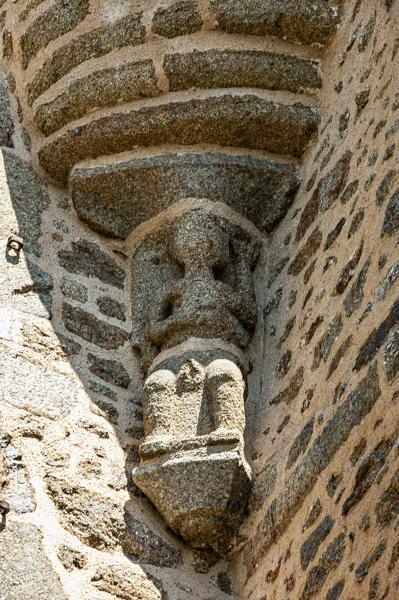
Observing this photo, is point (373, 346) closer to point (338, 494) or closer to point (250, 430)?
point (338, 494)

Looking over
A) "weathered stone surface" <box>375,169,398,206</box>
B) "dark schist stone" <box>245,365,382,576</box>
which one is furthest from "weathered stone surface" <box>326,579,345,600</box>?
"weathered stone surface" <box>375,169,398,206</box>

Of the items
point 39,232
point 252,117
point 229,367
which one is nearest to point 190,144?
point 252,117

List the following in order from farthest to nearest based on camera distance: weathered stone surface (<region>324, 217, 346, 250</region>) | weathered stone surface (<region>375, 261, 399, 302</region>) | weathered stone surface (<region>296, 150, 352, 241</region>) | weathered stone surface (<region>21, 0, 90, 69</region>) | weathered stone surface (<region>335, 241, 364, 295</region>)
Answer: weathered stone surface (<region>21, 0, 90, 69</region>)
weathered stone surface (<region>296, 150, 352, 241</region>)
weathered stone surface (<region>324, 217, 346, 250</region>)
weathered stone surface (<region>335, 241, 364, 295</region>)
weathered stone surface (<region>375, 261, 399, 302</region>)

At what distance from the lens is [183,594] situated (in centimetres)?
453

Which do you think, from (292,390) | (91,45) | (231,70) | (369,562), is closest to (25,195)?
(91,45)

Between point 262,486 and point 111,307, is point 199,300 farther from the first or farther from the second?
point 262,486

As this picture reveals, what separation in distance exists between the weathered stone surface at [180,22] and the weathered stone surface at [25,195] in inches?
25.7

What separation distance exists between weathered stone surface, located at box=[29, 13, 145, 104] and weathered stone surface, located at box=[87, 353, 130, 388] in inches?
42.9

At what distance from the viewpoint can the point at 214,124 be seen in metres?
5.41

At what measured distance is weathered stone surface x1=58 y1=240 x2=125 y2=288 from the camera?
5.39 m

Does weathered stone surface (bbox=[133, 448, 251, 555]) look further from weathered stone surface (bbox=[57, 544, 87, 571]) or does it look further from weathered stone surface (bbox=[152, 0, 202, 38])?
weathered stone surface (bbox=[152, 0, 202, 38])

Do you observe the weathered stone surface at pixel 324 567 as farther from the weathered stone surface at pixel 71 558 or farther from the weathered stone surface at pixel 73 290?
the weathered stone surface at pixel 73 290

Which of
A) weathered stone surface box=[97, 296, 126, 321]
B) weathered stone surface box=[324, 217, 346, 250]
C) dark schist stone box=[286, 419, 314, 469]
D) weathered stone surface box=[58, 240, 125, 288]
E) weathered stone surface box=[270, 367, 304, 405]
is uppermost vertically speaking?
weathered stone surface box=[324, 217, 346, 250]

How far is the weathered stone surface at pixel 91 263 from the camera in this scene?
5.39m
